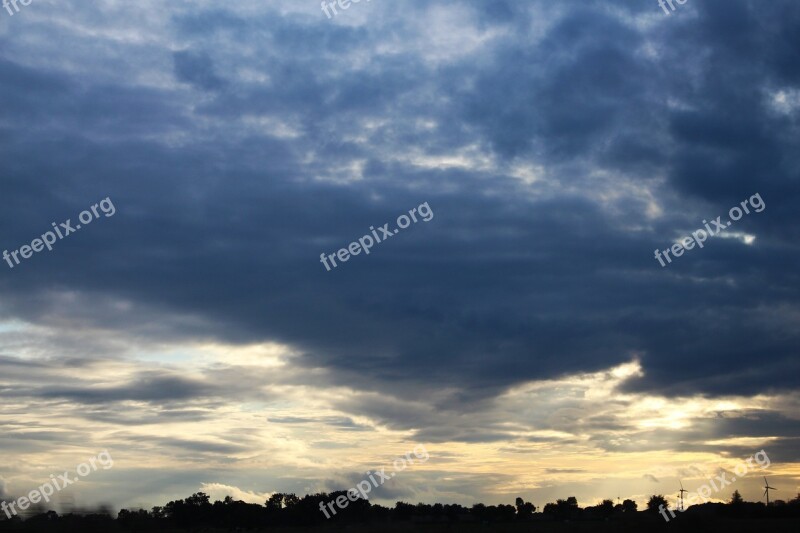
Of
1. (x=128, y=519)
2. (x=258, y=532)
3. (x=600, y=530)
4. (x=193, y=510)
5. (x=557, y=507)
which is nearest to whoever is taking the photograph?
(x=128, y=519)

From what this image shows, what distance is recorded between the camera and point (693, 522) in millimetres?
62875

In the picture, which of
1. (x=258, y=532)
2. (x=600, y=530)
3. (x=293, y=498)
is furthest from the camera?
(x=293, y=498)

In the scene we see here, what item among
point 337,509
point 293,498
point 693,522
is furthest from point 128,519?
point 293,498

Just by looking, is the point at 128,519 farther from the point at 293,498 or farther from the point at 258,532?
the point at 293,498

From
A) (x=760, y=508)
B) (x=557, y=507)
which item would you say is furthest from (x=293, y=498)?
(x=760, y=508)

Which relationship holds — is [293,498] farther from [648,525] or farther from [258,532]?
[648,525]

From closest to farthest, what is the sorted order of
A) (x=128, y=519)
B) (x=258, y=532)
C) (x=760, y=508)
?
(x=128, y=519) < (x=760, y=508) < (x=258, y=532)

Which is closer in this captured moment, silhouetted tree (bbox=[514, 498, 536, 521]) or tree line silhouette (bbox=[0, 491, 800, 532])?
tree line silhouette (bbox=[0, 491, 800, 532])

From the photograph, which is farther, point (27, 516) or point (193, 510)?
point (193, 510)

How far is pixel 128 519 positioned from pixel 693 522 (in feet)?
147

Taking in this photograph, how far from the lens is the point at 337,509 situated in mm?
116438

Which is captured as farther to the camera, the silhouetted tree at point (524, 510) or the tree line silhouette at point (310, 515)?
the silhouetted tree at point (524, 510)

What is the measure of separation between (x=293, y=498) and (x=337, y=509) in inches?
1750

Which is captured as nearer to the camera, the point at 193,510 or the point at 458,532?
the point at 458,532
